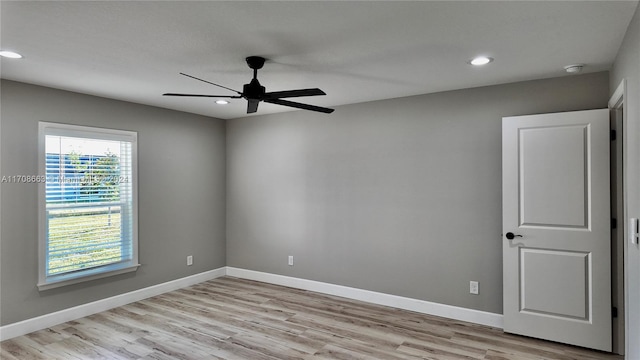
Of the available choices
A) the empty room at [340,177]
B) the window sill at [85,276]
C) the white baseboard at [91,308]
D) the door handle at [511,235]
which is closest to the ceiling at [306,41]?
the empty room at [340,177]

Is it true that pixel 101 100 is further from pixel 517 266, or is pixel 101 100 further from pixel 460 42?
pixel 517 266

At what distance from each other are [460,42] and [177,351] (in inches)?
131

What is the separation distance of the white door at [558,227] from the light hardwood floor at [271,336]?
242 millimetres

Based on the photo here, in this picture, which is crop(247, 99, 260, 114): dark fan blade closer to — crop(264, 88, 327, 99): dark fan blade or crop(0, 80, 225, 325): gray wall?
crop(264, 88, 327, 99): dark fan blade

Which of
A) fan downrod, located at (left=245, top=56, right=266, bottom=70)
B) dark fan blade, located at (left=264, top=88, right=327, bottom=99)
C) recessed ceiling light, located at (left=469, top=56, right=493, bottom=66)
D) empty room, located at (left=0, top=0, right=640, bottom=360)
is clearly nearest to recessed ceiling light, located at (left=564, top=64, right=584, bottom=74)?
empty room, located at (left=0, top=0, right=640, bottom=360)

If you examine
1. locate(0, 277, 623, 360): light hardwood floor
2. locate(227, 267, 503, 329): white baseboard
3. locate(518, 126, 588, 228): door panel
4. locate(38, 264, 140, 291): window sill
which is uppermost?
locate(518, 126, 588, 228): door panel

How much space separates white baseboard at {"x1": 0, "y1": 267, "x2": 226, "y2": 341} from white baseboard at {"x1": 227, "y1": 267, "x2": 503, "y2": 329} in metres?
0.78

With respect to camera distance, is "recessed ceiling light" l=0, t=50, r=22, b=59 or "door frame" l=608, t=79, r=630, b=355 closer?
"recessed ceiling light" l=0, t=50, r=22, b=59

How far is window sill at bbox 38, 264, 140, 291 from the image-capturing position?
3654 millimetres

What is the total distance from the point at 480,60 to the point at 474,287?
2234mm

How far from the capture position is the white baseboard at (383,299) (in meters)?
3.72

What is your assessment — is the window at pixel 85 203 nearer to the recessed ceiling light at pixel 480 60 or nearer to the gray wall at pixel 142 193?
the gray wall at pixel 142 193

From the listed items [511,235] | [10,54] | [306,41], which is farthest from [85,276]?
[511,235]

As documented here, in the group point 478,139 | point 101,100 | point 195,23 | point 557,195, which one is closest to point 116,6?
point 195,23
